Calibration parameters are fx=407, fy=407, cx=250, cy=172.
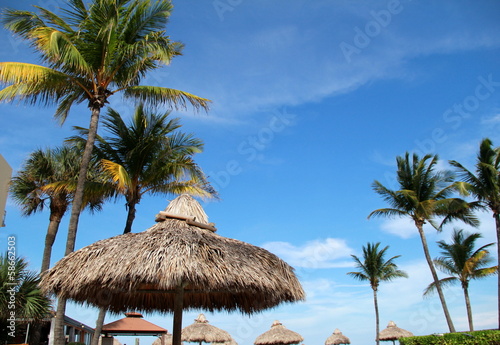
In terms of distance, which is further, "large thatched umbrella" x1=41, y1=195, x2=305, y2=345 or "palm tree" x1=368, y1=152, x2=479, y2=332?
"palm tree" x1=368, y1=152, x2=479, y2=332

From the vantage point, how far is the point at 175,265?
620 centimetres

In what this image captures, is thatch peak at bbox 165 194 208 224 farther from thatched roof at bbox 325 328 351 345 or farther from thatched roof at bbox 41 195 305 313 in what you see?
thatched roof at bbox 325 328 351 345

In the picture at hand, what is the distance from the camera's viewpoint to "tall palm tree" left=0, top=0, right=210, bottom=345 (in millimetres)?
9219

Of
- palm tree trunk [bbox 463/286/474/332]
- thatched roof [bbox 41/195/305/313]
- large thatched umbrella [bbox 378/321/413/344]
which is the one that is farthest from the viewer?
large thatched umbrella [bbox 378/321/413/344]

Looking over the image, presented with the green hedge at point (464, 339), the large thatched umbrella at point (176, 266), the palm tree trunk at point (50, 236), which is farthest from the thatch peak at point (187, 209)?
the palm tree trunk at point (50, 236)

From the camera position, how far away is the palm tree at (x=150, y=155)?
12305 millimetres

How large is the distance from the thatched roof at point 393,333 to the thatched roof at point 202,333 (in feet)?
51.2

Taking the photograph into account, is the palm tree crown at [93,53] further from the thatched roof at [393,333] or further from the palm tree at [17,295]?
the thatched roof at [393,333]

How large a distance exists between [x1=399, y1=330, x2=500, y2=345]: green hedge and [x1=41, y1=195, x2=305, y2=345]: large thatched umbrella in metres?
8.98

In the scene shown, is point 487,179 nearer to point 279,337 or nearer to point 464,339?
point 464,339

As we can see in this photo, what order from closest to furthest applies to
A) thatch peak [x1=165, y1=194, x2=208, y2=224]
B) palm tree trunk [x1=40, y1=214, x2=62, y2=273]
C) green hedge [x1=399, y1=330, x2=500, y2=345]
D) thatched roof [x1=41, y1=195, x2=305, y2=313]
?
1. thatched roof [x1=41, y1=195, x2=305, y2=313]
2. thatch peak [x1=165, y1=194, x2=208, y2=224]
3. green hedge [x1=399, y1=330, x2=500, y2=345]
4. palm tree trunk [x1=40, y1=214, x2=62, y2=273]

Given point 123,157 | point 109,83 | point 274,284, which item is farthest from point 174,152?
point 274,284

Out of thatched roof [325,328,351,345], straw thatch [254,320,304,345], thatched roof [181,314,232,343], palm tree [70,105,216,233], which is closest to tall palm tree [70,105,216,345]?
palm tree [70,105,216,233]

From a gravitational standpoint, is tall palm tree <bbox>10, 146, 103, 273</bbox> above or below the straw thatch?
above
